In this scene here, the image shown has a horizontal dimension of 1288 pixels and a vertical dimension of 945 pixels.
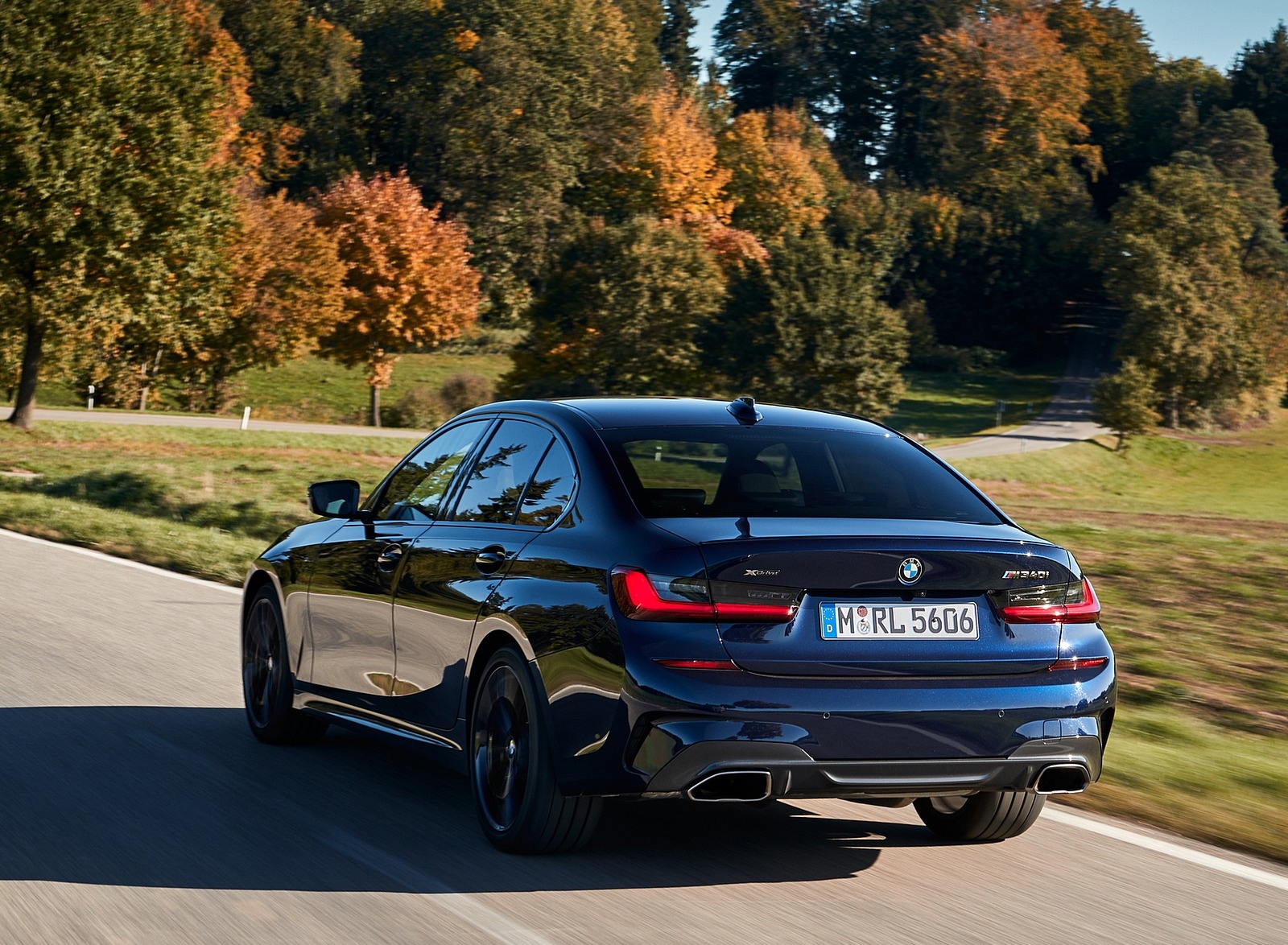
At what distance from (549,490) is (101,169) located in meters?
33.7

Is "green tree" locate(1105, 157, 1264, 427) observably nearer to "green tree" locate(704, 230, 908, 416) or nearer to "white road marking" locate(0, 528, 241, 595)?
"green tree" locate(704, 230, 908, 416)

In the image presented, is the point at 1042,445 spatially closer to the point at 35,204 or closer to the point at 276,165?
the point at 276,165

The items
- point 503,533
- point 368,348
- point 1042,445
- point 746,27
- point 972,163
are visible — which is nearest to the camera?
point 503,533

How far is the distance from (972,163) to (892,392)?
161ft

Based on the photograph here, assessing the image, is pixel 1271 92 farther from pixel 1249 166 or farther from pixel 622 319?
pixel 622 319

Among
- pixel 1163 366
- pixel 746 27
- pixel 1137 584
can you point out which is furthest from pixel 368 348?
pixel 746 27

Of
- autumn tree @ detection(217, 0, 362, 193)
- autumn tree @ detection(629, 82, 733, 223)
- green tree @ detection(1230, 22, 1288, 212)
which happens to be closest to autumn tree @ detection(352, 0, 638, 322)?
autumn tree @ detection(629, 82, 733, 223)

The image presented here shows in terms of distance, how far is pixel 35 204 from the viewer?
36.2 m

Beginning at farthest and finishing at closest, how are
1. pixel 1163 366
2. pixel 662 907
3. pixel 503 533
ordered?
pixel 1163 366, pixel 503 533, pixel 662 907

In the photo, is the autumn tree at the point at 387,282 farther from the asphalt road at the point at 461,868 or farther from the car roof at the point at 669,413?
the car roof at the point at 669,413

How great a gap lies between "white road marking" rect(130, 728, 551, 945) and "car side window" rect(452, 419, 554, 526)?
3.76 ft

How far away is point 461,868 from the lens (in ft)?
16.9

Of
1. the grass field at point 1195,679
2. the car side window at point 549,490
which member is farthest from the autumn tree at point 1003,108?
the car side window at point 549,490

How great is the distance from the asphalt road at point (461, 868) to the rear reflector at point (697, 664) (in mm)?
684
